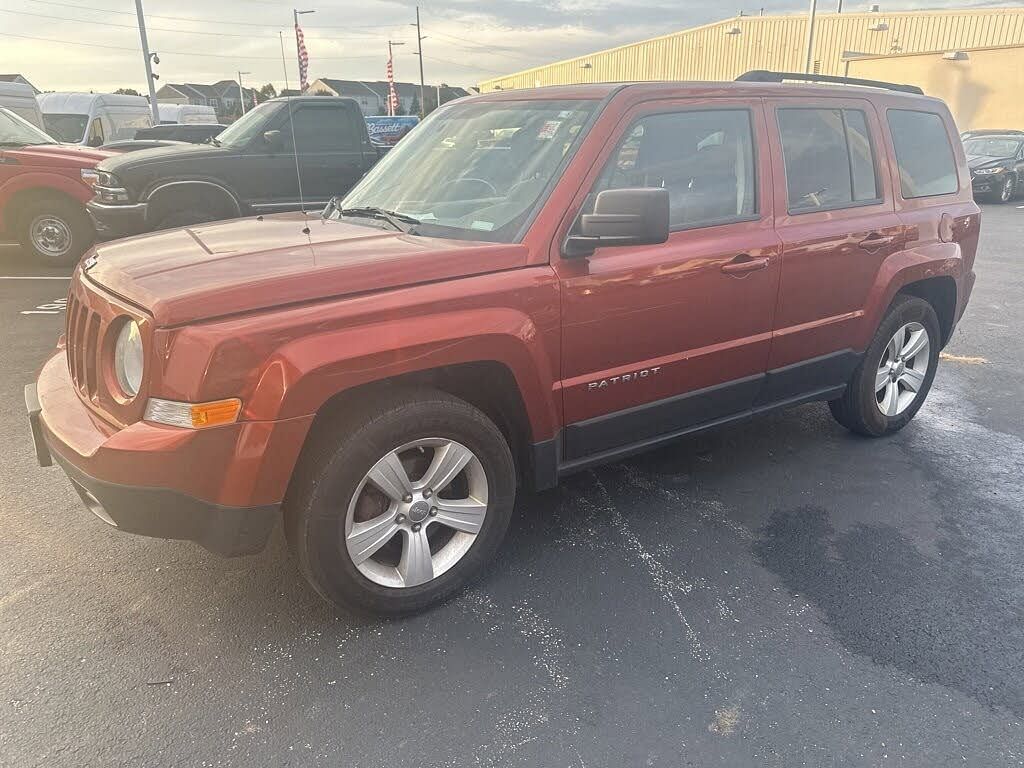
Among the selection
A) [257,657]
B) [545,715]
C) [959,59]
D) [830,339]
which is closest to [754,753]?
[545,715]

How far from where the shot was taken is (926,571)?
3.10 m

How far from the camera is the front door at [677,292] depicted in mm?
2977

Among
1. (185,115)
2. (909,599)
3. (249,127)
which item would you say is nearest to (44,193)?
(249,127)

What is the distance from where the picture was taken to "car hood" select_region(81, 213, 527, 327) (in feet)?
7.57

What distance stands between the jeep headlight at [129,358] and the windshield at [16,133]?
845 cm

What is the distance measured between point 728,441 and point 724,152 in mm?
1730

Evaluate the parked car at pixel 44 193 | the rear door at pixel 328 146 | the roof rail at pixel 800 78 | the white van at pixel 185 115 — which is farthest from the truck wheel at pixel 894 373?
the white van at pixel 185 115

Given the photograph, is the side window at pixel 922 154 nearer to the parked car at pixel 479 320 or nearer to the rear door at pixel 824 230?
the parked car at pixel 479 320

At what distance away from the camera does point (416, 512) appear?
2.73 m

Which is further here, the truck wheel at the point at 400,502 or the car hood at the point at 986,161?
the car hood at the point at 986,161

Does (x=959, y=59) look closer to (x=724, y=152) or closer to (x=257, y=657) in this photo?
(x=724, y=152)

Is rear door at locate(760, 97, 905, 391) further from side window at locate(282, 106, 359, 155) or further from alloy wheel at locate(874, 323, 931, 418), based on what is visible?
side window at locate(282, 106, 359, 155)

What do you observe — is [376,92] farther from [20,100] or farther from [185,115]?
[20,100]

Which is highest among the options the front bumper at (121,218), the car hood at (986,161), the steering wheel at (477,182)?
the steering wheel at (477,182)
